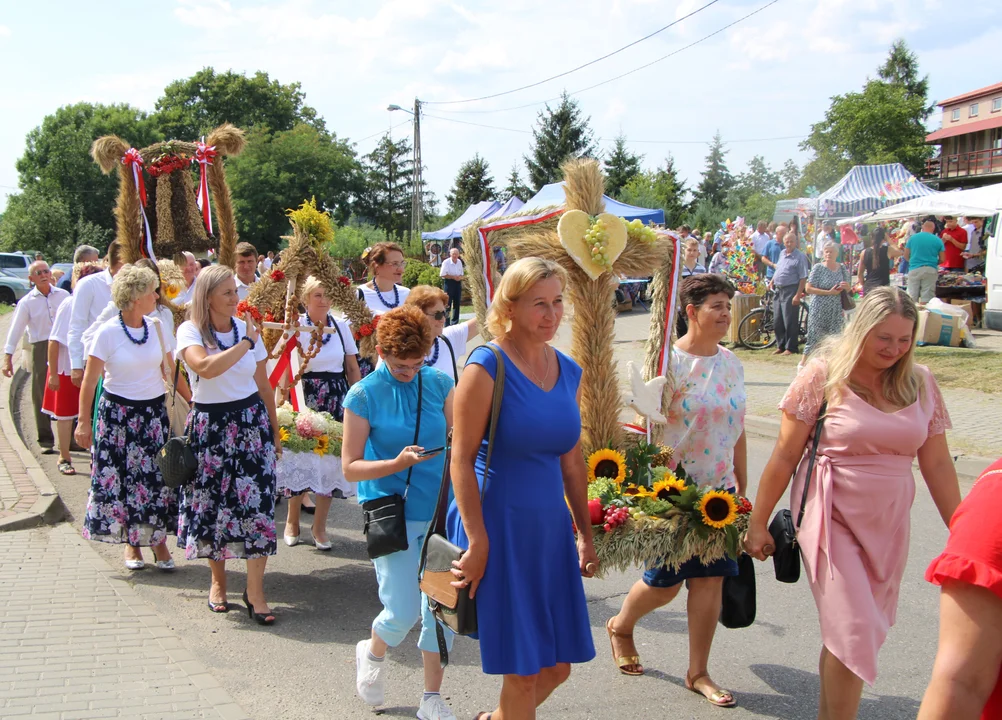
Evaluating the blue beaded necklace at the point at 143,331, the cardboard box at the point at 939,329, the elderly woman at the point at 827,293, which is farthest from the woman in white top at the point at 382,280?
the cardboard box at the point at 939,329

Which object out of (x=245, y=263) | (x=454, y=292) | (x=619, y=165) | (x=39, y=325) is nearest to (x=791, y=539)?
(x=245, y=263)

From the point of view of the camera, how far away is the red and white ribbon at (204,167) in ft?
29.7

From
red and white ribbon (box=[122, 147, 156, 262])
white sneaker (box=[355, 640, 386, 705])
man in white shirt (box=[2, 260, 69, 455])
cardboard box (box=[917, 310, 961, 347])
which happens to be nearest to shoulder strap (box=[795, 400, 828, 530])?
white sneaker (box=[355, 640, 386, 705])

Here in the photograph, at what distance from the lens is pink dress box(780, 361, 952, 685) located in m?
3.22

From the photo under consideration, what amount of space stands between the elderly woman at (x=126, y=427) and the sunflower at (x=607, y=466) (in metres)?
3.30

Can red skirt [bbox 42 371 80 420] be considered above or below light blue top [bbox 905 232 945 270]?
below

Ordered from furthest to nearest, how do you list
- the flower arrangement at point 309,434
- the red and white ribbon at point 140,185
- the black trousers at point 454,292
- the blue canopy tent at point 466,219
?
the blue canopy tent at point 466,219 → the black trousers at point 454,292 → the red and white ribbon at point 140,185 → the flower arrangement at point 309,434

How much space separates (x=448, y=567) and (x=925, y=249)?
581 inches

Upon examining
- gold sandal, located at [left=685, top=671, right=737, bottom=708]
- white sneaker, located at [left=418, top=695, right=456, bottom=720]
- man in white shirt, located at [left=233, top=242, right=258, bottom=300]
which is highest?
man in white shirt, located at [left=233, top=242, right=258, bottom=300]

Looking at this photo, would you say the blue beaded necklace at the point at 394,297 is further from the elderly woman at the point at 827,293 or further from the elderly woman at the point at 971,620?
the elderly woman at the point at 827,293

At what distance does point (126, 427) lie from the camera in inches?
233

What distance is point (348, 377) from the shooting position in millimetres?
6777

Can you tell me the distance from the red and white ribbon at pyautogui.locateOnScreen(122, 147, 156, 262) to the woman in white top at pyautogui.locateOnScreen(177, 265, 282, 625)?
4327 millimetres

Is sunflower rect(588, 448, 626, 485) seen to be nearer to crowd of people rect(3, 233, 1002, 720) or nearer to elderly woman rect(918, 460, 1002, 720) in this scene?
crowd of people rect(3, 233, 1002, 720)
